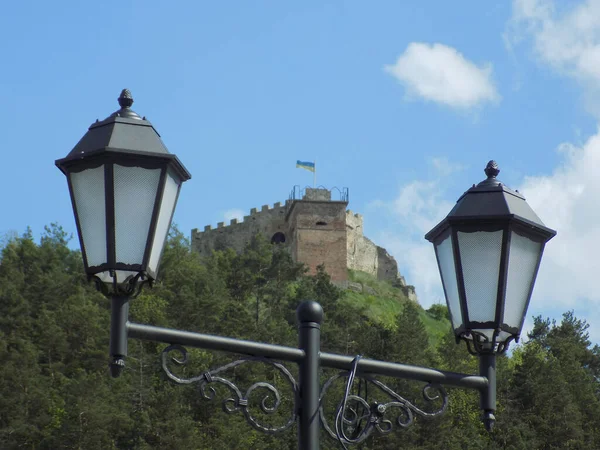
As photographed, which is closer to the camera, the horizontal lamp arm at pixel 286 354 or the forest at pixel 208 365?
the horizontal lamp arm at pixel 286 354

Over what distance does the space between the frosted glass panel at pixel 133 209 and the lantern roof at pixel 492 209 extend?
1496 mm

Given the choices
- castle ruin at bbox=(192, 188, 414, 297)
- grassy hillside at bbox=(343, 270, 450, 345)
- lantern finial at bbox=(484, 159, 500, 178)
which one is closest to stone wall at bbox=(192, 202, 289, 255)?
castle ruin at bbox=(192, 188, 414, 297)

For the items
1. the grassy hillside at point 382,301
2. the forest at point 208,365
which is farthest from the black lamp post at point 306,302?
the grassy hillside at point 382,301

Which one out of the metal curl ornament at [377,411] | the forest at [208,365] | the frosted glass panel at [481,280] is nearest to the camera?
the metal curl ornament at [377,411]

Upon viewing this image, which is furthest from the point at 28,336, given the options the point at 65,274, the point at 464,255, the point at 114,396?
the point at 464,255

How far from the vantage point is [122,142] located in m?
5.02

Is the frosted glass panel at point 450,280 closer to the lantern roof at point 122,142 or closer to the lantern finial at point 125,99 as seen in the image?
the lantern roof at point 122,142

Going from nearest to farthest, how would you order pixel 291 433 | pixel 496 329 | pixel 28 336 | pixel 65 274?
pixel 496 329 → pixel 291 433 → pixel 28 336 → pixel 65 274

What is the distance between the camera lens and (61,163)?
5031 millimetres

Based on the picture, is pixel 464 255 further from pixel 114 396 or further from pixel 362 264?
pixel 362 264

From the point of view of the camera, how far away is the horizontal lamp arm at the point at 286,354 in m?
4.88

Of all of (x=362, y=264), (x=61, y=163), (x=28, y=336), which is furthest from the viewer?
(x=362, y=264)

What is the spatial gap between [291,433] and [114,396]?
700cm

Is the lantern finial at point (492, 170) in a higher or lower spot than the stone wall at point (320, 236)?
lower
